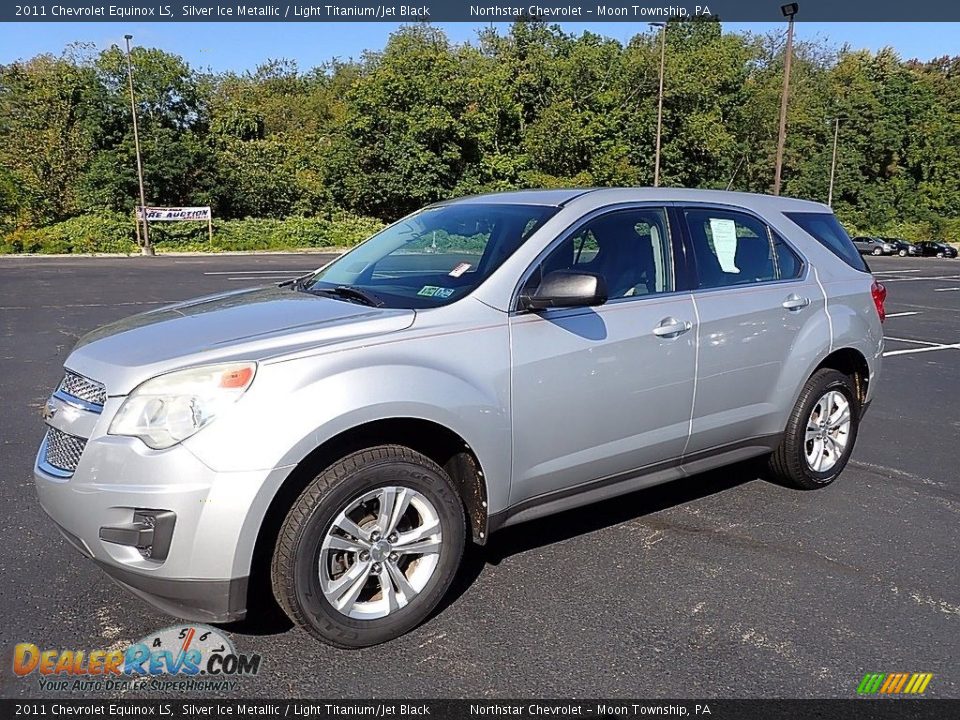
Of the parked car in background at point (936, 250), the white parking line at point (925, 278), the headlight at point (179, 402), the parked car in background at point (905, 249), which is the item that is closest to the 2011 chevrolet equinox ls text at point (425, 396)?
the headlight at point (179, 402)

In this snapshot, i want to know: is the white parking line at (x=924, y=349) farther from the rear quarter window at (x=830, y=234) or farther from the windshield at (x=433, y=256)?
the windshield at (x=433, y=256)

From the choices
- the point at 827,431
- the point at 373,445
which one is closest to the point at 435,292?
the point at 373,445

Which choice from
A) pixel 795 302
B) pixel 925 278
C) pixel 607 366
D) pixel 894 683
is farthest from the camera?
pixel 925 278

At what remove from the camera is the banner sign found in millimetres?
39322

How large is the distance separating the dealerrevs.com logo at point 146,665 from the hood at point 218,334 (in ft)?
3.41

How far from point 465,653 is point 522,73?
55.9m

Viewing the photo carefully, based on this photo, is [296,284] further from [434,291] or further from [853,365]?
[853,365]

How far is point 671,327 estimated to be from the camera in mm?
3918

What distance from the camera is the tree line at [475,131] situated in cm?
4506

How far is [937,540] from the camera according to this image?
13.9 ft

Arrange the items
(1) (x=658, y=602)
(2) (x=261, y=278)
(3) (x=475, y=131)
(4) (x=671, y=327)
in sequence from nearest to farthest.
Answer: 1. (1) (x=658, y=602)
2. (4) (x=671, y=327)
3. (2) (x=261, y=278)
4. (3) (x=475, y=131)

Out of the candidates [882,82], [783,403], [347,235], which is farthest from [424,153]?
[783,403]

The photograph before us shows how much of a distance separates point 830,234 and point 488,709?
380 cm

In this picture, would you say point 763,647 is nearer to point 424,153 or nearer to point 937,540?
point 937,540
